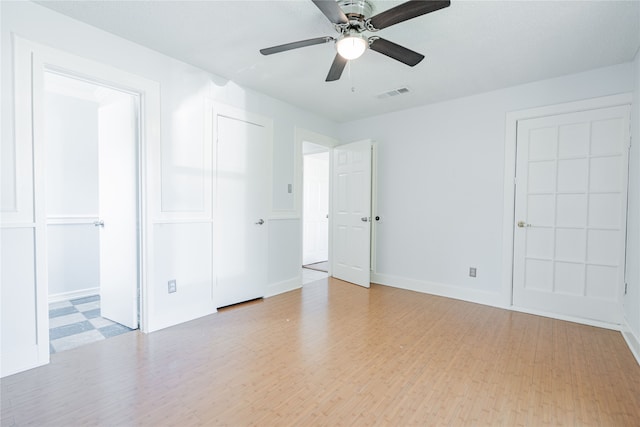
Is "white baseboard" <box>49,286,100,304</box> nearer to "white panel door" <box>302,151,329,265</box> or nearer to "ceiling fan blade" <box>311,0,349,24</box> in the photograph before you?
"white panel door" <box>302,151,329,265</box>

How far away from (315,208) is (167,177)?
3959mm

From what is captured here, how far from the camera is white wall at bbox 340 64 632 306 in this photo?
3410 mm

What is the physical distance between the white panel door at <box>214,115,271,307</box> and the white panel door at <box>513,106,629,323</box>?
2.97 meters

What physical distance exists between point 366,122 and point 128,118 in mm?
3184

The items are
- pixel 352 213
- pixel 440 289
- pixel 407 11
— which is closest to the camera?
pixel 407 11

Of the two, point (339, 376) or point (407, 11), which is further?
point (339, 376)

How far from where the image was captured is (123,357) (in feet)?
7.41

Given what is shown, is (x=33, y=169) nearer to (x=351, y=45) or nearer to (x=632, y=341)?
(x=351, y=45)

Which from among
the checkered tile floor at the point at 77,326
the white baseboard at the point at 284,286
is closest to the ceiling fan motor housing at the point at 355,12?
the white baseboard at the point at 284,286

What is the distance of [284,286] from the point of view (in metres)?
4.04

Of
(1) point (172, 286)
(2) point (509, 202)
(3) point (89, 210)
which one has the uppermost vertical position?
(2) point (509, 202)

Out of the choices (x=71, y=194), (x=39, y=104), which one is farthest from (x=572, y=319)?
(x=71, y=194)

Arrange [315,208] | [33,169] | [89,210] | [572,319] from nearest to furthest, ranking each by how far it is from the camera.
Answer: [33,169] → [572,319] → [89,210] → [315,208]

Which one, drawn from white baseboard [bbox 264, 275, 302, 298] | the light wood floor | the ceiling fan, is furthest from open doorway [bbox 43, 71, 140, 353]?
the ceiling fan
